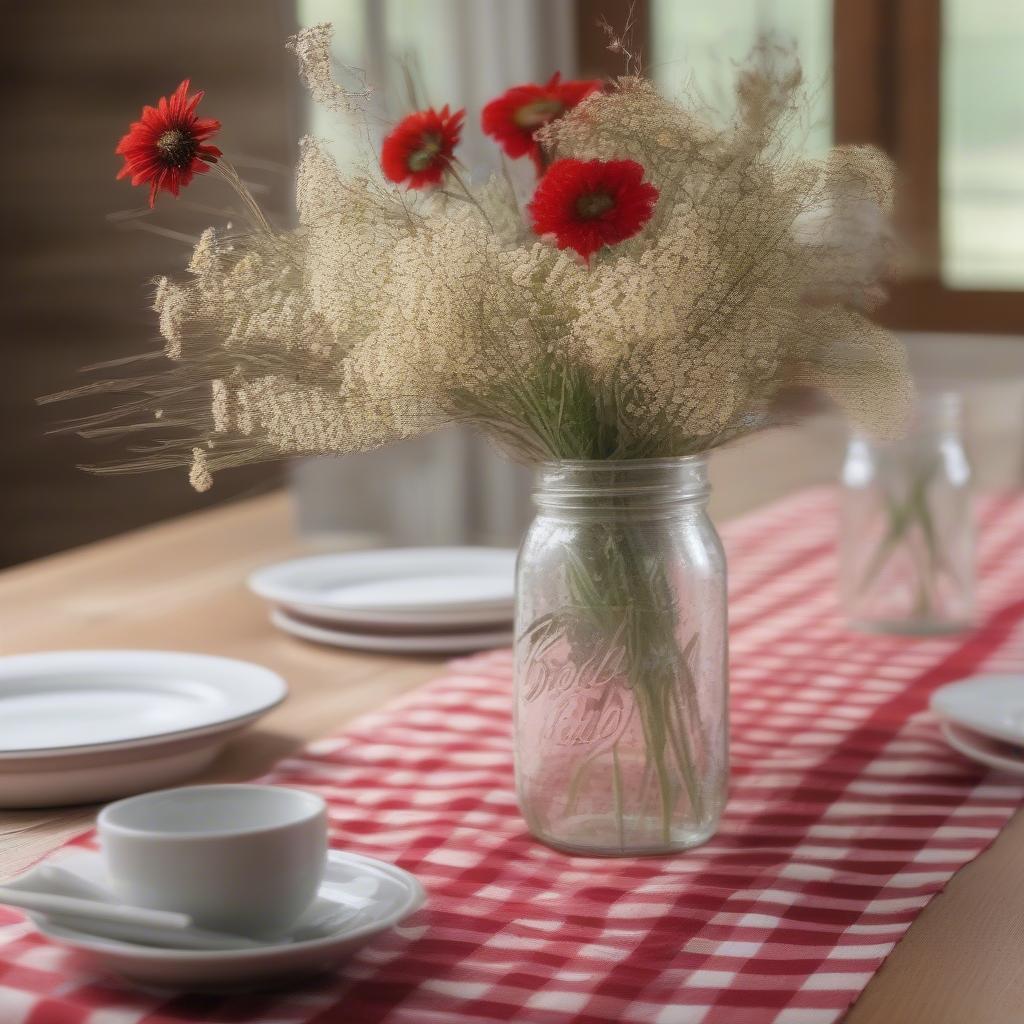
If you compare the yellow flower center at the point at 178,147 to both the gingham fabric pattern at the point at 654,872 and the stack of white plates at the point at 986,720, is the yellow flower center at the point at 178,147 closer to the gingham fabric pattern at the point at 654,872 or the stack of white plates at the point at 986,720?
the gingham fabric pattern at the point at 654,872

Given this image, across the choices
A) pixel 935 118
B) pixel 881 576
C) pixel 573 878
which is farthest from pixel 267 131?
pixel 573 878

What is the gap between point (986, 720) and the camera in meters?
0.97

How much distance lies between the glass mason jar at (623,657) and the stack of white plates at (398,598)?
1.43ft

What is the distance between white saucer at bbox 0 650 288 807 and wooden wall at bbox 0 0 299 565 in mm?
2125

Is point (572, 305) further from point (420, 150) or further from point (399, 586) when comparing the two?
point (399, 586)

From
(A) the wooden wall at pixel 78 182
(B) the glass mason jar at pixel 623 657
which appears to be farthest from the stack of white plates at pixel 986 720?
(A) the wooden wall at pixel 78 182

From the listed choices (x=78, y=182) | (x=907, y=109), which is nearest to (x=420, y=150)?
(x=78, y=182)

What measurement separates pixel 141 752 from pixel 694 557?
331 mm

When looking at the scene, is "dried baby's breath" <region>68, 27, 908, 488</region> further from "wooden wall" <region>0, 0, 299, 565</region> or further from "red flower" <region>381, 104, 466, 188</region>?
"wooden wall" <region>0, 0, 299, 565</region>

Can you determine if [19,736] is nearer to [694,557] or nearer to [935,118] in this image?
[694,557]

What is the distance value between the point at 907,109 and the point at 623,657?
3.07 metres

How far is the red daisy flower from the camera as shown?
691mm

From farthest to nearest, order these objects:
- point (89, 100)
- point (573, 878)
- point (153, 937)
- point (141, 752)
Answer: point (89, 100)
point (141, 752)
point (573, 878)
point (153, 937)

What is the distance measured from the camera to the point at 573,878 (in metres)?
0.78
